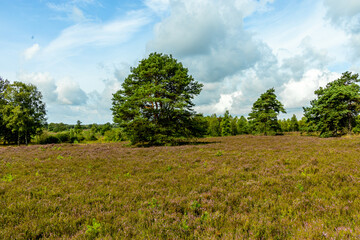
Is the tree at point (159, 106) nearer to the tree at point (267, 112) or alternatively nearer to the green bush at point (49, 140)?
the tree at point (267, 112)

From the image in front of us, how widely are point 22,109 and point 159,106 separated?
35311 mm

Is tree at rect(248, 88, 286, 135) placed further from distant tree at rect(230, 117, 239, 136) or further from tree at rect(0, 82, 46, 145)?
tree at rect(0, 82, 46, 145)

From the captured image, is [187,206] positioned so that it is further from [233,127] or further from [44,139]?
[233,127]

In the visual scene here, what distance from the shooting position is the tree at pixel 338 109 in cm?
2972

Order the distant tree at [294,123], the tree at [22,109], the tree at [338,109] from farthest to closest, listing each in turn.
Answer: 1. the distant tree at [294,123]
2. the tree at [22,109]
3. the tree at [338,109]

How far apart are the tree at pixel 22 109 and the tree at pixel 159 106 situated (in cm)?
2786

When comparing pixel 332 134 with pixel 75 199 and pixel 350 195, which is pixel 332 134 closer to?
pixel 350 195

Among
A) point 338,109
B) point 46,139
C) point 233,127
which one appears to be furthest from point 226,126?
point 46,139

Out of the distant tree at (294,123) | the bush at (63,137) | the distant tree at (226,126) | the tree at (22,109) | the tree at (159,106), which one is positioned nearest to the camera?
the tree at (159,106)

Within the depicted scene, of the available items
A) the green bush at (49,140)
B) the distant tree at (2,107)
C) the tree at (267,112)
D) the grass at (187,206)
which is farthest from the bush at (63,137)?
the tree at (267,112)

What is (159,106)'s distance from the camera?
24.8 meters

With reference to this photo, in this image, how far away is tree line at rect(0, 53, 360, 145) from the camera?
22391mm

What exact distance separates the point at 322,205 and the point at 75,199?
7724 millimetres

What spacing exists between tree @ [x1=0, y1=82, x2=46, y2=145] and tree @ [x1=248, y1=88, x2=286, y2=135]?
58.5m
